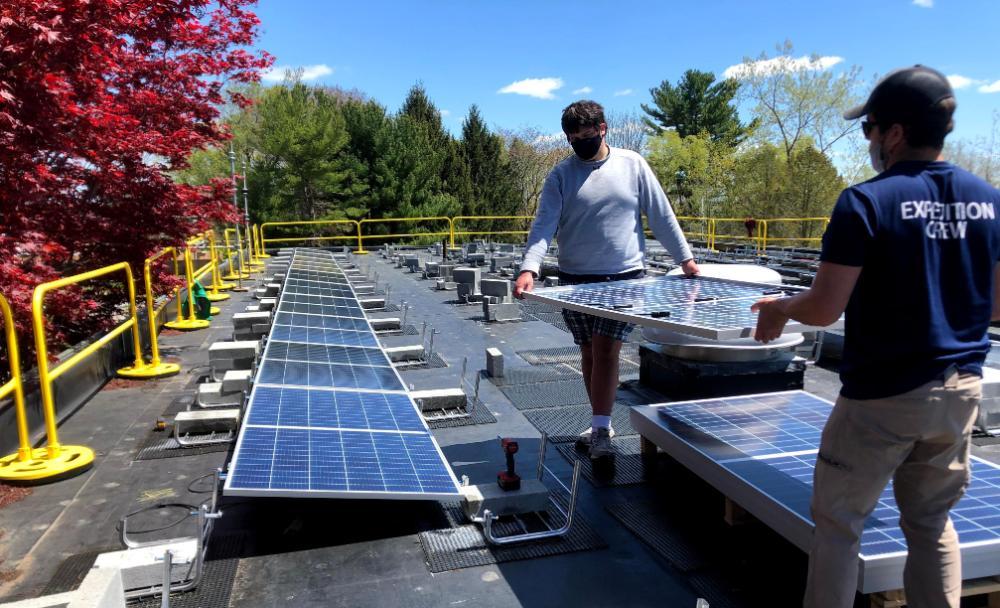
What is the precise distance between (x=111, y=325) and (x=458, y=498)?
214 inches

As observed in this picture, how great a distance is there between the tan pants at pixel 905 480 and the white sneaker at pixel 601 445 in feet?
6.62

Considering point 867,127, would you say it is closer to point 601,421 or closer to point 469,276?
point 601,421

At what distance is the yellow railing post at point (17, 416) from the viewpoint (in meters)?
3.91

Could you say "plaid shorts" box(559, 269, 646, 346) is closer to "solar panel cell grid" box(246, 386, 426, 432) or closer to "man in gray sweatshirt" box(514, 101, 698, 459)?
"man in gray sweatshirt" box(514, 101, 698, 459)

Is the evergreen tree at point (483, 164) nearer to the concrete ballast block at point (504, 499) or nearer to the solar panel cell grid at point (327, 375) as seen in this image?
the solar panel cell grid at point (327, 375)

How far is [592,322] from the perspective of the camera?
156 inches

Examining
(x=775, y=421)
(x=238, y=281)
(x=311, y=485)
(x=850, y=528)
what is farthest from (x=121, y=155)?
(x=238, y=281)

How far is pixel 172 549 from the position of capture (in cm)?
290

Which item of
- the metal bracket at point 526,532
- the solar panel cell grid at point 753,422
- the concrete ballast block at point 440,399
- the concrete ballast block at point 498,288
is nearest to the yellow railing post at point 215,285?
the concrete ballast block at point 498,288

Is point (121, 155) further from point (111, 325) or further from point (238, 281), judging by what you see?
point (238, 281)

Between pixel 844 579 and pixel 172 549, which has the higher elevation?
pixel 844 579

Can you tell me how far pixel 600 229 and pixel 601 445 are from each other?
54.4 inches

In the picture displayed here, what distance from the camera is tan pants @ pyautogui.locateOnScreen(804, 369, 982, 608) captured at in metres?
1.88

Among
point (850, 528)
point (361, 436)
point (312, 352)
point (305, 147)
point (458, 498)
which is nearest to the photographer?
point (850, 528)
